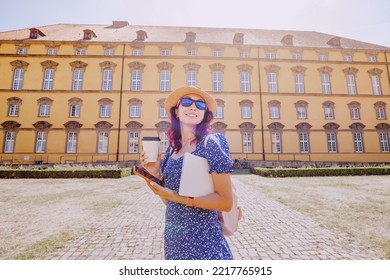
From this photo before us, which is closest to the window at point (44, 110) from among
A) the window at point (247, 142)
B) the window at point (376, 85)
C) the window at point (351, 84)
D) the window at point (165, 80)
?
the window at point (165, 80)

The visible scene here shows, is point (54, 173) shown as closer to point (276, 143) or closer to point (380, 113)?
point (276, 143)

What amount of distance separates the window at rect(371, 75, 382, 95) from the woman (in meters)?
34.4

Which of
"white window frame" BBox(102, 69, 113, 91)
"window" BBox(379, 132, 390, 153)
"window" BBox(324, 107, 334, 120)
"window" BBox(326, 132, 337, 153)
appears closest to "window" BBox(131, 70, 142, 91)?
"white window frame" BBox(102, 69, 113, 91)

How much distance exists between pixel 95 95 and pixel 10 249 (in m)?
23.7

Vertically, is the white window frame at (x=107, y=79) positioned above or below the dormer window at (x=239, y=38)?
below

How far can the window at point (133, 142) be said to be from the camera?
23.9 meters

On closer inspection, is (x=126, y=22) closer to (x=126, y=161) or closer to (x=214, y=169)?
(x=126, y=161)

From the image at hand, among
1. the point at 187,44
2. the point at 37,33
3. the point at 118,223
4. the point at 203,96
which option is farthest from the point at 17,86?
the point at 203,96

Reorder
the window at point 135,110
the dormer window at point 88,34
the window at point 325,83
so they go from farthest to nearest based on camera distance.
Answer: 1. the window at point 325,83
2. the dormer window at point 88,34
3. the window at point 135,110

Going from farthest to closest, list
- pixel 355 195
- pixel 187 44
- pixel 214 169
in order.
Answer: pixel 187 44
pixel 355 195
pixel 214 169

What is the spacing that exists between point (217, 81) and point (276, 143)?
10.4 metres

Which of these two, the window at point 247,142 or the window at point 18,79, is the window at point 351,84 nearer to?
the window at point 247,142

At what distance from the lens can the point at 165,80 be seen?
25.5 metres

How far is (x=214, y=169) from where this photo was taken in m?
1.35
